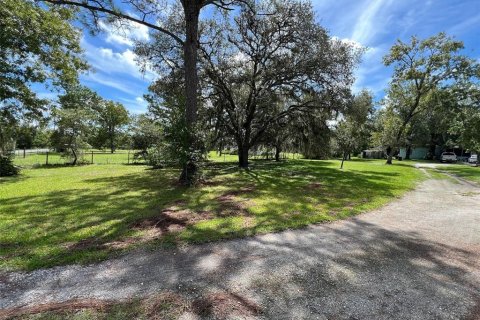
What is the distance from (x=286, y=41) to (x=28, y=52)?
1378 cm

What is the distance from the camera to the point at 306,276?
3484 mm

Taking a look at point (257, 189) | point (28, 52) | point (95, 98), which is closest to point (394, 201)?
point (257, 189)

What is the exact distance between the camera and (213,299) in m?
2.91

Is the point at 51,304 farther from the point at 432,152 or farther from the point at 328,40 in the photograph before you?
the point at 432,152

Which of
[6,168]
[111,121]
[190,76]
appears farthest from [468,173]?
[111,121]

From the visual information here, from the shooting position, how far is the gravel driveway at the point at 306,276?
2.89 meters

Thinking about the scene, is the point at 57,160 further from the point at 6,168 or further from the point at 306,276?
the point at 306,276

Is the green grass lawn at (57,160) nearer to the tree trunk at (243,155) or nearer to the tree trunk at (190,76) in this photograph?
the tree trunk at (243,155)

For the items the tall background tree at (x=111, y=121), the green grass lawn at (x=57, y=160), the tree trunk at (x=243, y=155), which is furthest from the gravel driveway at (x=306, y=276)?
the tall background tree at (x=111, y=121)

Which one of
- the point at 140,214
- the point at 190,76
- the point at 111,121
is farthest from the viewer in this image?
the point at 111,121

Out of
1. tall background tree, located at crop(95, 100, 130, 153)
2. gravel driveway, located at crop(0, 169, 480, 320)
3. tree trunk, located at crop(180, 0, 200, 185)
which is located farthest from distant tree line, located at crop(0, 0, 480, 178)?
tall background tree, located at crop(95, 100, 130, 153)

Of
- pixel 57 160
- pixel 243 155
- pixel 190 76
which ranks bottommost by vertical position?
pixel 57 160

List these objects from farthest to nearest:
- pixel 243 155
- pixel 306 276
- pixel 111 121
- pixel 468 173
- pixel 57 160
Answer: pixel 111 121 < pixel 57 160 < pixel 243 155 < pixel 468 173 < pixel 306 276

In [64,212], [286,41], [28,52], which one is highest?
[286,41]
